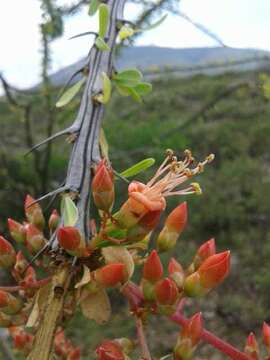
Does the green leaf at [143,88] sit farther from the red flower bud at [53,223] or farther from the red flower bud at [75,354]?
the red flower bud at [75,354]

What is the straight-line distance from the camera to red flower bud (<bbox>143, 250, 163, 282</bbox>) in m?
0.61

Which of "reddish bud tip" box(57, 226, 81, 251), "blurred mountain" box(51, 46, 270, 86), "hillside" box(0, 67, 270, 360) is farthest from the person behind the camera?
"hillside" box(0, 67, 270, 360)

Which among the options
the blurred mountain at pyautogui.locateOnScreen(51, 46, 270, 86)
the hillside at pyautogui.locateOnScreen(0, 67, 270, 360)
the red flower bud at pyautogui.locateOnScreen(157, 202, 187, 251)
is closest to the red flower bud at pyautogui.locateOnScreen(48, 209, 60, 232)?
the red flower bud at pyautogui.locateOnScreen(157, 202, 187, 251)

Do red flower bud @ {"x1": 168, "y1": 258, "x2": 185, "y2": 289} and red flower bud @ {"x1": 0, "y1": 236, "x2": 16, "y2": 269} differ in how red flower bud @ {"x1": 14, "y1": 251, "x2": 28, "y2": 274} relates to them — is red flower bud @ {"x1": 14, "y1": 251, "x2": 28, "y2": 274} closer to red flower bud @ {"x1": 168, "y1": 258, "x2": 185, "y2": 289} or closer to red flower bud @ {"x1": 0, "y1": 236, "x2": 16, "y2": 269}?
red flower bud @ {"x1": 0, "y1": 236, "x2": 16, "y2": 269}

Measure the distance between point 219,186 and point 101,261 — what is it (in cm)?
365

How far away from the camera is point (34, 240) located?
0.63 metres

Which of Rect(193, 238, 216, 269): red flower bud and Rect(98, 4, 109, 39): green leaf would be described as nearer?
Rect(193, 238, 216, 269): red flower bud

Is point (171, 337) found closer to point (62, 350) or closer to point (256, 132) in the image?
point (256, 132)

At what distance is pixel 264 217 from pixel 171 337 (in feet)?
2.85

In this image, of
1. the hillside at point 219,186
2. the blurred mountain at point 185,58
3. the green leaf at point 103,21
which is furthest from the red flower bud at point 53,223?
the hillside at point 219,186

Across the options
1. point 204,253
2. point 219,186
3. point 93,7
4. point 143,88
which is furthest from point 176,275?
point 219,186

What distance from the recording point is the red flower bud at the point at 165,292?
586 mm

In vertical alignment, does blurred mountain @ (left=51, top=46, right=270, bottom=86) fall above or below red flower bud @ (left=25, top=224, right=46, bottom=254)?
below

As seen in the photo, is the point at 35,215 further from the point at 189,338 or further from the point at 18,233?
the point at 189,338
